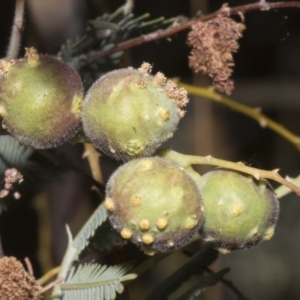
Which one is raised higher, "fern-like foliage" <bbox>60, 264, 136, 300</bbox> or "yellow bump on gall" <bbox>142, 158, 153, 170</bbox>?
"yellow bump on gall" <bbox>142, 158, 153, 170</bbox>

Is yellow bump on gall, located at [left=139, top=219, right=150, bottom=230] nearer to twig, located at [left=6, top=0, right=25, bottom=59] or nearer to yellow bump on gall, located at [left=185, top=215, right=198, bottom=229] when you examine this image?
yellow bump on gall, located at [left=185, top=215, right=198, bottom=229]

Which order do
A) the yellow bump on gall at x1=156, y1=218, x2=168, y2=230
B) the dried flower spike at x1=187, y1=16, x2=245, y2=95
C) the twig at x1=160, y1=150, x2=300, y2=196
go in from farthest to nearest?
1. the dried flower spike at x1=187, y1=16, x2=245, y2=95
2. the twig at x1=160, y1=150, x2=300, y2=196
3. the yellow bump on gall at x1=156, y1=218, x2=168, y2=230

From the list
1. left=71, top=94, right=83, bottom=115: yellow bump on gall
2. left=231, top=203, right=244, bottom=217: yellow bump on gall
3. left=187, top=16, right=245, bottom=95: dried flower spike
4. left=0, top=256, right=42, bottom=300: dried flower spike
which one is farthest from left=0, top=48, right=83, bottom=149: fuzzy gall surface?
left=187, top=16, right=245, bottom=95: dried flower spike

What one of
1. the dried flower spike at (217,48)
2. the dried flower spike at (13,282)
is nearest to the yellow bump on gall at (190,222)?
the dried flower spike at (13,282)

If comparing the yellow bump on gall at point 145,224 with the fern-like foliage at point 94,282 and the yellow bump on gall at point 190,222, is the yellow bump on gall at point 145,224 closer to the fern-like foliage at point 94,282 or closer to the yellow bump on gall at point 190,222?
the yellow bump on gall at point 190,222

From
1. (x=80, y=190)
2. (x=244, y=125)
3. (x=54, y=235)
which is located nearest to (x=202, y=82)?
(x=244, y=125)

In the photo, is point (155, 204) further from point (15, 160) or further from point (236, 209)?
point (15, 160)

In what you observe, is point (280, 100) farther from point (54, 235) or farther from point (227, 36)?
point (227, 36)
